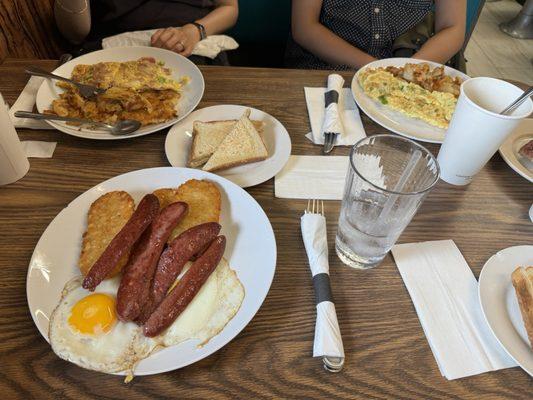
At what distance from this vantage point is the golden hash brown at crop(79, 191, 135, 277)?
2.94ft

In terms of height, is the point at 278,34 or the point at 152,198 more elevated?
the point at 152,198

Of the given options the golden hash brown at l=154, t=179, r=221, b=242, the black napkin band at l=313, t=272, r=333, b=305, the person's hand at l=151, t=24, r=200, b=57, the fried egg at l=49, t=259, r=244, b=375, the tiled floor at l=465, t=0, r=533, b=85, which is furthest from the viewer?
the tiled floor at l=465, t=0, r=533, b=85

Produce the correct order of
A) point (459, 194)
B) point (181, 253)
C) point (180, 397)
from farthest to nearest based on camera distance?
point (459, 194) < point (181, 253) < point (180, 397)

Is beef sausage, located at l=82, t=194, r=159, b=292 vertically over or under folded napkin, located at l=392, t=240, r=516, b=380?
over

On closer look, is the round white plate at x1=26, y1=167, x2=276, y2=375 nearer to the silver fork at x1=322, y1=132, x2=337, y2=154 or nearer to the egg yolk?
the egg yolk

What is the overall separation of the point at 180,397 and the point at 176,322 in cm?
15

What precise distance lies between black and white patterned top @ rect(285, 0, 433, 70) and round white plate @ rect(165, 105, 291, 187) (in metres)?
0.96

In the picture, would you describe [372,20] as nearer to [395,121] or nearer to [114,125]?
[395,121]

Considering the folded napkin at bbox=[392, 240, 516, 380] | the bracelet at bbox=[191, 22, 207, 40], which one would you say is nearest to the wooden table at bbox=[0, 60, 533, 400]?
the folded napkin at bbox=[392, 240, 516, 380]

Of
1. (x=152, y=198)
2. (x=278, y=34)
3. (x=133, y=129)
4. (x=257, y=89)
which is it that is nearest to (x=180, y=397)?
(x=152, y=198)

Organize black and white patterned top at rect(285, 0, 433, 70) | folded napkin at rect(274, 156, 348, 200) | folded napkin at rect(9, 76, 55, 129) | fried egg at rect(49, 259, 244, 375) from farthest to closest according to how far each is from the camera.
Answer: black and white patterned top at rect(285, 0, 433, 70)
folded napkin at rect(9, 76, 55, 129)
folded napkin at rect(274, 156, 348, 200)
fried egg at rect(49, 259, 244, 375)

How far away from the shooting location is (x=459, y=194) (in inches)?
47.0

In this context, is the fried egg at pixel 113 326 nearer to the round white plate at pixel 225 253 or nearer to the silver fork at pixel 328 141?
the round white plate at pixel 225 253

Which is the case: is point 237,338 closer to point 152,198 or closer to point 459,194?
point 152,198
